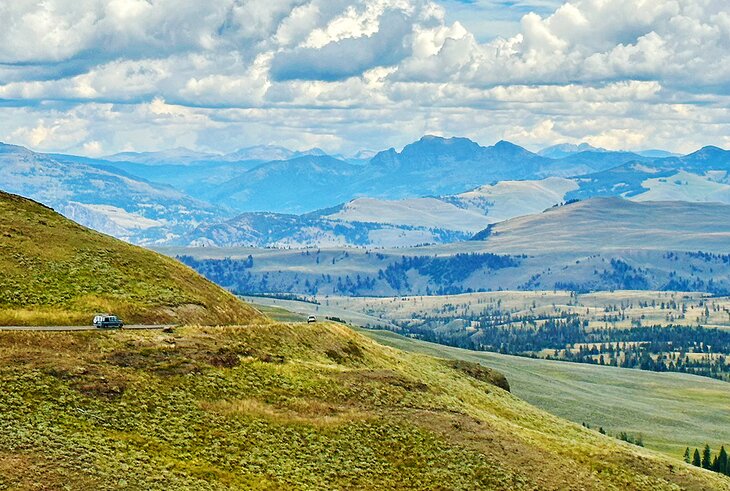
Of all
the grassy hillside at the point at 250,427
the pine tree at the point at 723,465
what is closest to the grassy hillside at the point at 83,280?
the grassy hillside at the point at 250,427

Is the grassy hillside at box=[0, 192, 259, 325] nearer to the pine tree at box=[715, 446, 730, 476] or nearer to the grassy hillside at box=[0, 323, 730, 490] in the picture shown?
the grassy hillside at box=[0, 323, 730, 490]

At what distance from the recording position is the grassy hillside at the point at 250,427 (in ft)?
235

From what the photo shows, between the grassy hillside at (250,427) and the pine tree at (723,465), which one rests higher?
the grassy hillside at (250,427)

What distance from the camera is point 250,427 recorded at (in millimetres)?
82750

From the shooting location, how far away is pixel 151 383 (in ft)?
277

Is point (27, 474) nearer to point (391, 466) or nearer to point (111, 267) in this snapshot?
point (391, 466)

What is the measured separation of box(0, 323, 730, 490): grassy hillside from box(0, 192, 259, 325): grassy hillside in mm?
10683

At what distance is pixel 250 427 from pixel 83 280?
124 ft

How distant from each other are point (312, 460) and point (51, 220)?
6170 centimetres

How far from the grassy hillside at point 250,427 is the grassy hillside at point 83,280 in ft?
35.0

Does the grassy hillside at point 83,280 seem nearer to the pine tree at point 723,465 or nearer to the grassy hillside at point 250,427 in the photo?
the grassy hillside at point 250,427

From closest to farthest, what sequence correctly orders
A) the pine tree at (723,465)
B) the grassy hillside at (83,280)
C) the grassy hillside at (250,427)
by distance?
1. the grassy hillside at (250,427)
2. the grassy hillside at (83,280)
3. the pine tree at (723,465)

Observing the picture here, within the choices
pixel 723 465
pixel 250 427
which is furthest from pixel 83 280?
pixel 723 465

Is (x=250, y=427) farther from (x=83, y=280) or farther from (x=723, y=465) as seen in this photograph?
(x=723, y=465)
